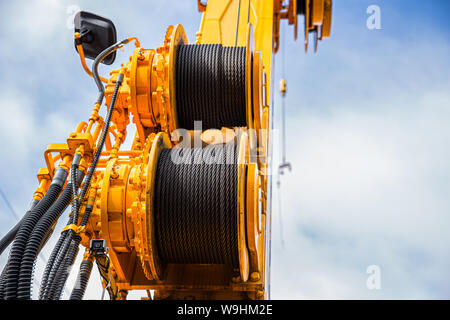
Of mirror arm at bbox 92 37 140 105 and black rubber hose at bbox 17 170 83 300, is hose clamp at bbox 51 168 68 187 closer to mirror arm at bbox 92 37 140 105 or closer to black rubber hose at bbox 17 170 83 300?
Answer: black rubber hose at bbox 17 170 83 300

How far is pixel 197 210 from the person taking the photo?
331 cm

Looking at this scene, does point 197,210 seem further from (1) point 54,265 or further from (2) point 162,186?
(1) point 54,265

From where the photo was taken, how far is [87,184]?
3061 mm

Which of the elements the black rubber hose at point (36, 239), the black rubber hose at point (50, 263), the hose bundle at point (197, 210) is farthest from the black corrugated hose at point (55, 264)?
the hose bundle at point (197, 210)

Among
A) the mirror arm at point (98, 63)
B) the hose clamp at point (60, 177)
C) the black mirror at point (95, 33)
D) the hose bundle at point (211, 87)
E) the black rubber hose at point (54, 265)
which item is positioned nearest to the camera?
the black rubber hose at point (54, 265)

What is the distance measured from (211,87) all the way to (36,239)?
2388mm

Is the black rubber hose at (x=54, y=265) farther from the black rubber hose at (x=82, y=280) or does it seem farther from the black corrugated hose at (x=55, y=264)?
the black rubber hose at (x=82, y=280)

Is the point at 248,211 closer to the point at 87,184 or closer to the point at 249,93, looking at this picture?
the point at 87,184

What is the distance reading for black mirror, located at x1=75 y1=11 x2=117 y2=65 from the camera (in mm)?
4166

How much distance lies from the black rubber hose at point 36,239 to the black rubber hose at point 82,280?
0.41 metres

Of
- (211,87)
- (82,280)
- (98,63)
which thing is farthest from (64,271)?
(211,87)

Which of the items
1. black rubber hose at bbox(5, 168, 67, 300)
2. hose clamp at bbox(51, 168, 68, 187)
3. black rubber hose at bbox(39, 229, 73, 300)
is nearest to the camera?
black rubber hose at bbox(5, 168, 67, 300)

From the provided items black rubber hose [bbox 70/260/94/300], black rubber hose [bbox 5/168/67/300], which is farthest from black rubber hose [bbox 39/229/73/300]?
black rubber hose [bbox 70/260/94/300]

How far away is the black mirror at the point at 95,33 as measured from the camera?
4.17m
